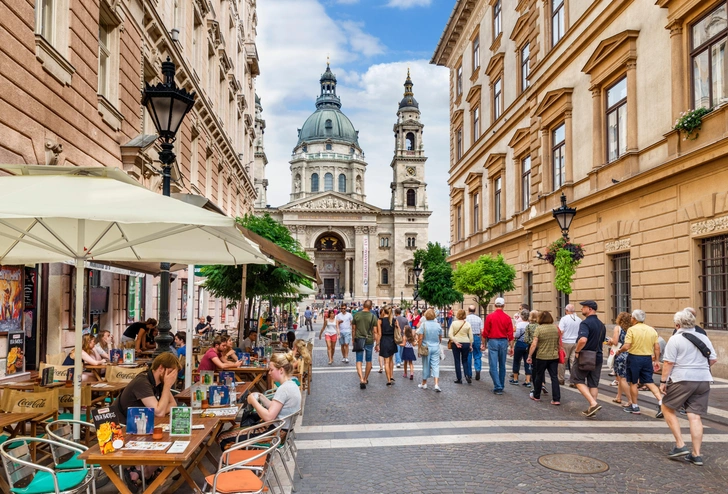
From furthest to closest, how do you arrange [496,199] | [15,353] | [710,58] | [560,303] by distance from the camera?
[496,199] < [560,303] < [710,58] < [15,353]

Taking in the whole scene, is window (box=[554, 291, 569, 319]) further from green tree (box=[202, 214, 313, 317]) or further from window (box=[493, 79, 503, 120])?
window (box=[493, 79, 503, 120])

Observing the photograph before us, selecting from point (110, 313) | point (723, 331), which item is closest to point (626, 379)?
point (723, 331)

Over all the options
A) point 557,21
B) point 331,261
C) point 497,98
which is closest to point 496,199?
point 497,98

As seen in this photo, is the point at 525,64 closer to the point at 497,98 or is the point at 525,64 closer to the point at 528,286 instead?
the point at 497,98

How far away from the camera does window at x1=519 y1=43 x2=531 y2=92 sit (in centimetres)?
2369

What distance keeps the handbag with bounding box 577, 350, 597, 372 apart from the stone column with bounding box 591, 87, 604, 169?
9.37 metres

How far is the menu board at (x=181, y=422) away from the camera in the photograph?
4863 mm

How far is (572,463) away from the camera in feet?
21.7

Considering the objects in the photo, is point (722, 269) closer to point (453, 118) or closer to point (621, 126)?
point (621, 126)

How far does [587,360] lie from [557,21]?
49.4 feet

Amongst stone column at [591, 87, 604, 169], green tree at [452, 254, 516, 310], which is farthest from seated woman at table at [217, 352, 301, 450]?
green tree at [452, 254, 516, 310]

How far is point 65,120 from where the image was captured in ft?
36.8

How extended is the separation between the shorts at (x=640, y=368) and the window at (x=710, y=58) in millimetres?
5875

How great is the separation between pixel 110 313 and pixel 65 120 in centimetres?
550
